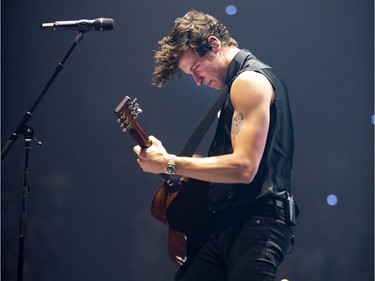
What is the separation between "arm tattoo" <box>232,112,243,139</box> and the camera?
198cm

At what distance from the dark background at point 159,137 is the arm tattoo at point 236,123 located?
1.80 meters

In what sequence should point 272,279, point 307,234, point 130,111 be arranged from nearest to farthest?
1. point 272,279
2. point 130,111
3. point 307,234

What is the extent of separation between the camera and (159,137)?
12.6ft

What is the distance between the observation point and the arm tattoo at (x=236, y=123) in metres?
1.98

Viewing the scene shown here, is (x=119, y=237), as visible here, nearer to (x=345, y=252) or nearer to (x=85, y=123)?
(x=85, y=123)

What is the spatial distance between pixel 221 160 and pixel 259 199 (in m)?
0.21

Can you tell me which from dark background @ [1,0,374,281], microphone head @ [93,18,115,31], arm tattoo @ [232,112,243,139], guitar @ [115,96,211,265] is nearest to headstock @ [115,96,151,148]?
guitar @ [115,96,211,265]

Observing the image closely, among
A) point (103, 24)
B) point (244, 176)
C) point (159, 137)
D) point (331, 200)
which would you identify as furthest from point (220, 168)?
point (331, 200)

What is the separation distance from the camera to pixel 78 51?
397 cm

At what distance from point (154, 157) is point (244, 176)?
397mm

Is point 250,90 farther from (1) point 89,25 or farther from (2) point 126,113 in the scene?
(1) point 89,25

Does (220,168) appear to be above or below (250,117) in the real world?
below

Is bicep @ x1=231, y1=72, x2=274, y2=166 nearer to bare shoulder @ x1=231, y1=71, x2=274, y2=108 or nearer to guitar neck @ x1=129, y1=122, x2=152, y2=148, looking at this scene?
bare shoulder @ x1=231, y1=71, x2=274, y2=108

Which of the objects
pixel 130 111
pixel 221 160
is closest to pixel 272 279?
pixel 221 160
